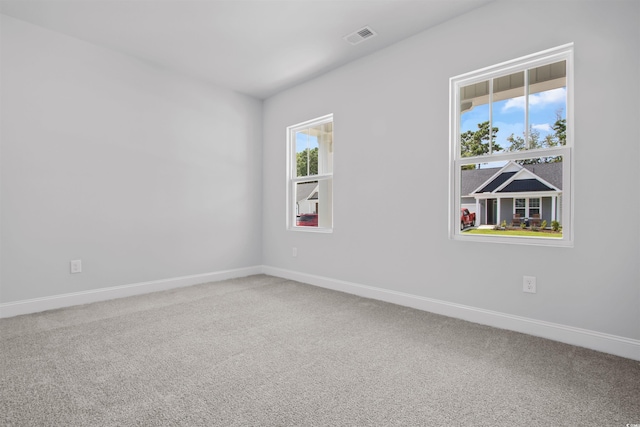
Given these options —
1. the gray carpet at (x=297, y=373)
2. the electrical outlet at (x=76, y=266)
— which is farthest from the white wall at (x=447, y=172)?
the electrical outlet at (x=76, y=266)

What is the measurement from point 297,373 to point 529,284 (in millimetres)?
1870

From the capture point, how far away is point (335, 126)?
→ 373cm

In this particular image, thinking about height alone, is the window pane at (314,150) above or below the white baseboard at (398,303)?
above

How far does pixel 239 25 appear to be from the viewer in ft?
9.34

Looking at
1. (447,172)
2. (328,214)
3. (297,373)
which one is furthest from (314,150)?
(297,373)

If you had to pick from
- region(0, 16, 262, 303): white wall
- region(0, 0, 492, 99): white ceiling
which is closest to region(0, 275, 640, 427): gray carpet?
region(0, 16, 262, 303): white wall

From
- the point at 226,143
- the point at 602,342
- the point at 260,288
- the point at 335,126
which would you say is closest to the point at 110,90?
the point at 226,143

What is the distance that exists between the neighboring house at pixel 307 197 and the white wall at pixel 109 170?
85cm

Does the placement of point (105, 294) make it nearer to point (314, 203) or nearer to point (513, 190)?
point (314, 203)

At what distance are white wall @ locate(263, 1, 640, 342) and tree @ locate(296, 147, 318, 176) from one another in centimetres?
27

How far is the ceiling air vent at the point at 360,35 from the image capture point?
2910mm

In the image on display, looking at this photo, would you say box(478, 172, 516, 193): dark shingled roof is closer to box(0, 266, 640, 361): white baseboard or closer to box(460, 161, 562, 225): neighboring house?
box(460, 161, 562, 225): neighboring house

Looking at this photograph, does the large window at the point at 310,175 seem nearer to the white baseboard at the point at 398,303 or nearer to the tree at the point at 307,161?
the tree at the point at 307,161

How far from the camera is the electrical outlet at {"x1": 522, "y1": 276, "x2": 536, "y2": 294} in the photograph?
7.66ft
